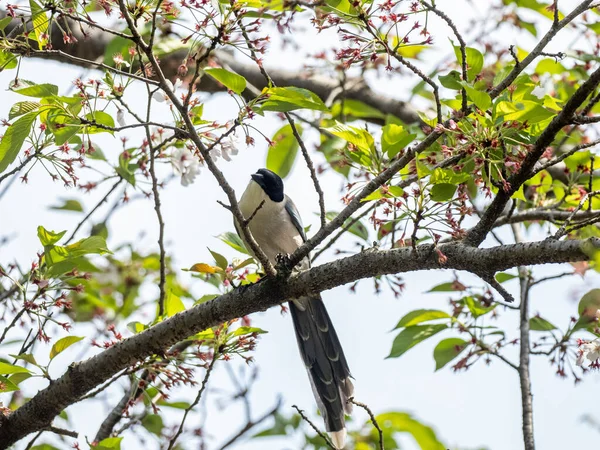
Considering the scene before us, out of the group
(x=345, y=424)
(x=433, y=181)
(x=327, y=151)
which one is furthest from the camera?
(x=327, y=151)

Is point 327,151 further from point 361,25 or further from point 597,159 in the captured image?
point 361,25

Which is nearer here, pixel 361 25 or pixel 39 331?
pixel 361 25

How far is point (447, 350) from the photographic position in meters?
4.03

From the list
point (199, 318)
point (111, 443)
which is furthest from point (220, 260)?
point (111, 443)

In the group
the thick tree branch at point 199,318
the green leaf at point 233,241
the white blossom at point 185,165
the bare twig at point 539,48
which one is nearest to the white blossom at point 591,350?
the thick tree branch at point 199,318

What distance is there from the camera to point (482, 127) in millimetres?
2771

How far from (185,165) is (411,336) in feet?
4.75

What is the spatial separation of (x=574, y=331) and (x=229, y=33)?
2.36 meters

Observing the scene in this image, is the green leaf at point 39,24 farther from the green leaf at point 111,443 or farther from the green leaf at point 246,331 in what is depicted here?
the green leaf at point 111,443

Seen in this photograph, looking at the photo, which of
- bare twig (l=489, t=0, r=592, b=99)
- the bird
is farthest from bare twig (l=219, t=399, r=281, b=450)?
bare twig (l=489, t=0, r=592, b=99)

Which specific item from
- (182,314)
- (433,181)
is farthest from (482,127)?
(182,314)

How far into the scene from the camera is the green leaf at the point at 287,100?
2764 mm

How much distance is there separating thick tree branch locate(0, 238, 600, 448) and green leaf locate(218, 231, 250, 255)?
1.47 ft

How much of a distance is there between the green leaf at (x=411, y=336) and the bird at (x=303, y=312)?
0.64 meters
